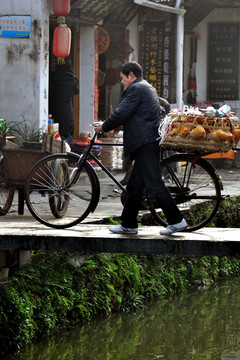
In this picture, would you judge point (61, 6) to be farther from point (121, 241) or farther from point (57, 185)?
point (121, 241)

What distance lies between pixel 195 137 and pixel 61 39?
20.8ft

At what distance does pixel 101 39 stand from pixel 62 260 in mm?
8102

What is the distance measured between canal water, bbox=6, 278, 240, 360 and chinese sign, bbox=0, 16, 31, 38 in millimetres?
4955

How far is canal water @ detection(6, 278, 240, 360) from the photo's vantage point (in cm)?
811

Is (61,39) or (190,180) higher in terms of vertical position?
(61,39)

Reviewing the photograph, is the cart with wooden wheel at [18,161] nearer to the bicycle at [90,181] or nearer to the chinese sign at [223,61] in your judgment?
the bicycle at [90,181]

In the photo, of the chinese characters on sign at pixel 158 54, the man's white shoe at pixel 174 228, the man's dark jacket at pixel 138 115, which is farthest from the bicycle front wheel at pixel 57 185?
the chinese characters on sign at pixel 158 54

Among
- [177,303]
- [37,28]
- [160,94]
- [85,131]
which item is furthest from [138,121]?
[160,94]

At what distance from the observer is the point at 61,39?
13.4 meters

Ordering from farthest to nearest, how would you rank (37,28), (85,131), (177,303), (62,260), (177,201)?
(85,131) → (37,28) → (177,303) → (62,260) → (177,201)

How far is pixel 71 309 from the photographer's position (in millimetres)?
8578

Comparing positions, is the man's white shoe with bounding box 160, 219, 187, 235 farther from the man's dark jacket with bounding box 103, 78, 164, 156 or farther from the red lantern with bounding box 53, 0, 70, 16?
the red lantern with bounding box 53, 0, 70, 16

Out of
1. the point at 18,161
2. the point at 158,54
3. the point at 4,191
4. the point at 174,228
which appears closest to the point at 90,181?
the point at 174,228

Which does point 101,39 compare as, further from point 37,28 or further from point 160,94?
point 37,28
